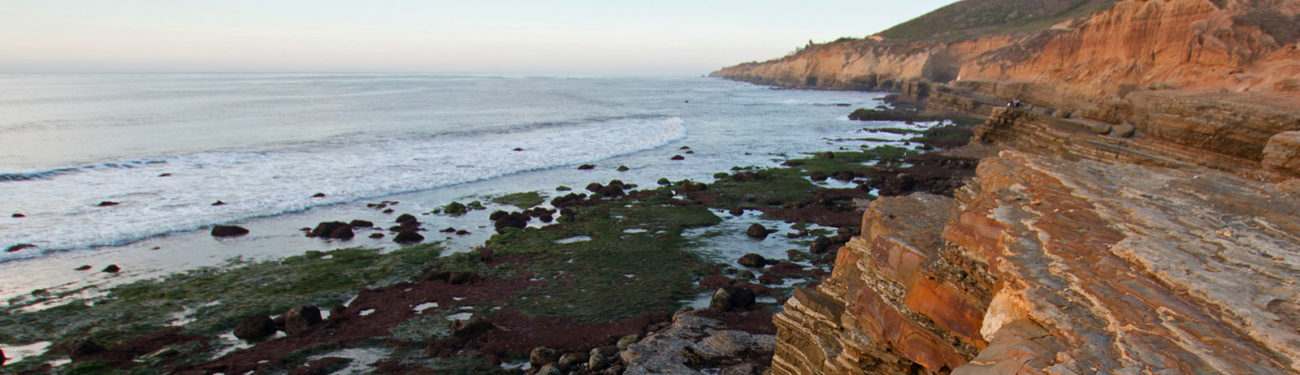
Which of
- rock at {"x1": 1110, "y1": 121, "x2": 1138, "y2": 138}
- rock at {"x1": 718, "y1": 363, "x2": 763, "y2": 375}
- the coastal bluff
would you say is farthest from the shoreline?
rock at {"x1": 1110, "y1": 121, "x2": 1138, "y2": 138}

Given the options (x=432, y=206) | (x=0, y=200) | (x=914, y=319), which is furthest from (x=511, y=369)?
(x=0, y=200)

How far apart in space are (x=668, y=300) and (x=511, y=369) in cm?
466

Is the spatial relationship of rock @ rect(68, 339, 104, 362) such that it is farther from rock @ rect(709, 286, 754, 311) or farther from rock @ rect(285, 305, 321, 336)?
rock @ rect(709, 286, 754, 311)

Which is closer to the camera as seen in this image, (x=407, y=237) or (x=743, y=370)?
→ (x=743, y=370)

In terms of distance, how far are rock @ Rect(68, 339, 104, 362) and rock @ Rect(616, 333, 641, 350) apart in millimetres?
10115

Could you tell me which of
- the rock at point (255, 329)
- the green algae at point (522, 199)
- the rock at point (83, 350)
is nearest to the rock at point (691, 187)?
the green algae at point (522, 199)

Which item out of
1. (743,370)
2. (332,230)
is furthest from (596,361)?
(332,230)

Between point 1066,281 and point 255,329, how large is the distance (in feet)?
47.9

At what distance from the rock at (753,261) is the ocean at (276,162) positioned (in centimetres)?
886

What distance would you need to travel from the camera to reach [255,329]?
557 inches

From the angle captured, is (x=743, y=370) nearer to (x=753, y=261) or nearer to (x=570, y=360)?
(x=570, y=360)

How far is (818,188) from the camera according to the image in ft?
93.7

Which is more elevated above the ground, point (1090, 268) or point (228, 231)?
point (1090, 268)

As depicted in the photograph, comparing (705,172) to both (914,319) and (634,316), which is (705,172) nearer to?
(634,316)
